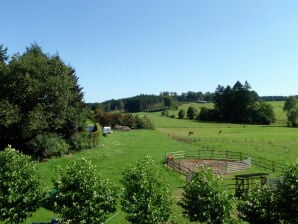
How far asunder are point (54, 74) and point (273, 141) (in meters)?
49.7

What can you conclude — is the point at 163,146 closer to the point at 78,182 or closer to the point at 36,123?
the point at 36,123

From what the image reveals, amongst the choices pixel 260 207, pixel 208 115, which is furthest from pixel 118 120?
pixel 260 207

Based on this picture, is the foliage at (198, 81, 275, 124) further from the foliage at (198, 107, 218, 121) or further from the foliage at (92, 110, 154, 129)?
the foliage at (92, 110, 154, 129)

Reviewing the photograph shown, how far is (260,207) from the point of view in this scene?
66.7ft

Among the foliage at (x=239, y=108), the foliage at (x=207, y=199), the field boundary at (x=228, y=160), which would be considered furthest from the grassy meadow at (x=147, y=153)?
the foliage at (x=239, y=108)

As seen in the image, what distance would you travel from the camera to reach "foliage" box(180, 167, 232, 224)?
20406 millimetres

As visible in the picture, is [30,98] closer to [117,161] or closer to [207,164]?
[117,161]

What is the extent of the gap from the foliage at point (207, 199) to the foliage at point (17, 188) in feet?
30.1

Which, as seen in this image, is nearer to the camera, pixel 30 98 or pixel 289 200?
pixel 289 200

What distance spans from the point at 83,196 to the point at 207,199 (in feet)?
22.4

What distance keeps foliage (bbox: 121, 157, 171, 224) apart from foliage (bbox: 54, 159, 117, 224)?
1.12 metres

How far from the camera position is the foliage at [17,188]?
21.5m

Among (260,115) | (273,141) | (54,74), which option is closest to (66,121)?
(54,74)

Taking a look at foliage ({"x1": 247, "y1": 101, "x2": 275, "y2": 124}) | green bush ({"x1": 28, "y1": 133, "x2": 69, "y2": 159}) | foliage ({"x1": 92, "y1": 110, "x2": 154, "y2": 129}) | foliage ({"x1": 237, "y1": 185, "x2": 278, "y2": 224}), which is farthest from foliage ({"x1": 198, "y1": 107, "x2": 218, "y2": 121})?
foliage ({"x1": 237, "y1": 185, "x2": 278, "y2": 224})
